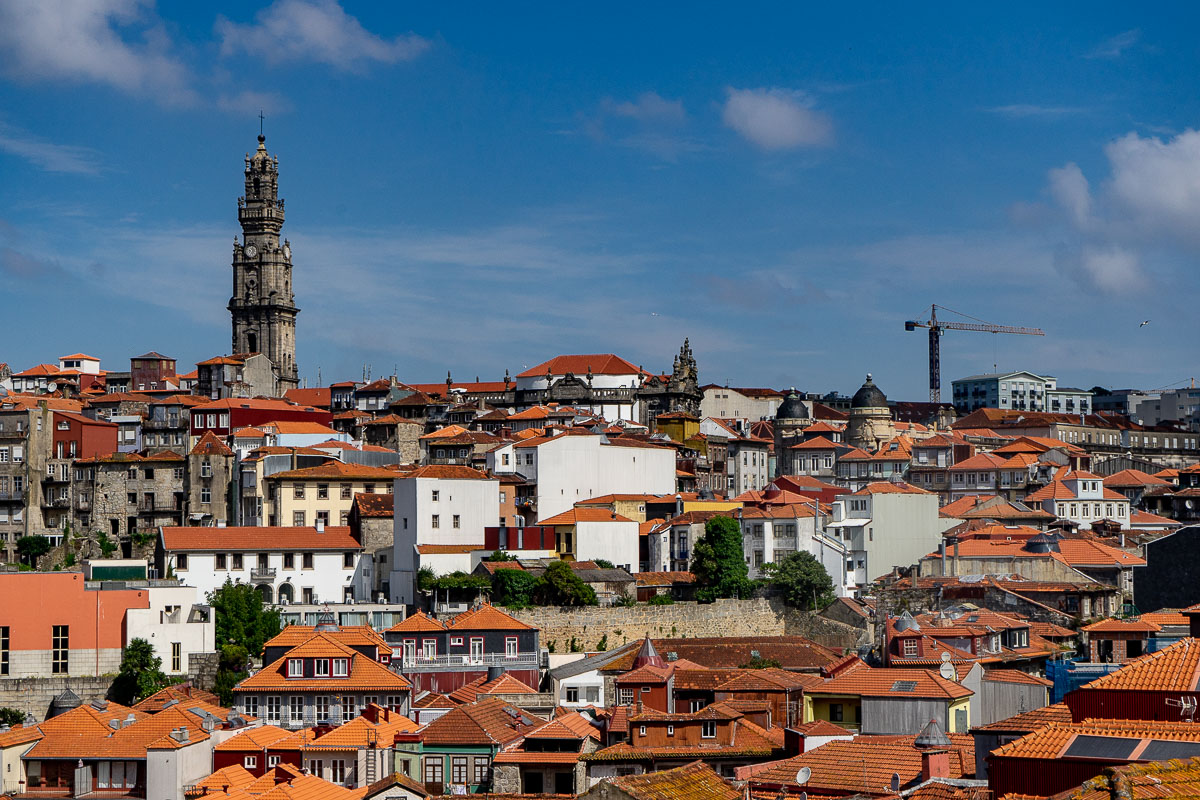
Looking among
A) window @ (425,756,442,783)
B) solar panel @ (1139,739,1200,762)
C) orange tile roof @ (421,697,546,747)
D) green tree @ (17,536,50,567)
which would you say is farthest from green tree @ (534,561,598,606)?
solar panel @ (1139,739,1200,762)

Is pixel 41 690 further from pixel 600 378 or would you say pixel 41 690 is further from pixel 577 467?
pixel 600 378

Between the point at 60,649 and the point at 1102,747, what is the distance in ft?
157

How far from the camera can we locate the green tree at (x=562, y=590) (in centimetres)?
6650

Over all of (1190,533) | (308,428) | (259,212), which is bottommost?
(1190,533)

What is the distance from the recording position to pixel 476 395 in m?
116

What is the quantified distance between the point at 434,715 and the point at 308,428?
45396 millimetres

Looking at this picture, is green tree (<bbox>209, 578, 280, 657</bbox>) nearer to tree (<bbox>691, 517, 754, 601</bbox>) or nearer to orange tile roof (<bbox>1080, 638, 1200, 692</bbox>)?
tree (<bbox>691, 517, 754, 601</bbox>)

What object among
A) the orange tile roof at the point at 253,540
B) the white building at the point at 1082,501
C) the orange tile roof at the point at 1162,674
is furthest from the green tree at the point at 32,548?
the orange tile roof at the point at 1162,674

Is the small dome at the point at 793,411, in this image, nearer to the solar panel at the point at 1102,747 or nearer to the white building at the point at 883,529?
the white building at the point at 883,529

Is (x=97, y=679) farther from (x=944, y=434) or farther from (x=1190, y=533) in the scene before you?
(x=944, y=434)

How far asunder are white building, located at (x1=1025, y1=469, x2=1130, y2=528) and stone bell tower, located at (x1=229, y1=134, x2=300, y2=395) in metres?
58.2

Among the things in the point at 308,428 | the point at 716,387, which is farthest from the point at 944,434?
the point at 308,428

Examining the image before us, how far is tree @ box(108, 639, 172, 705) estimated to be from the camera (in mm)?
59094

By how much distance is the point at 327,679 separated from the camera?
5166cm
